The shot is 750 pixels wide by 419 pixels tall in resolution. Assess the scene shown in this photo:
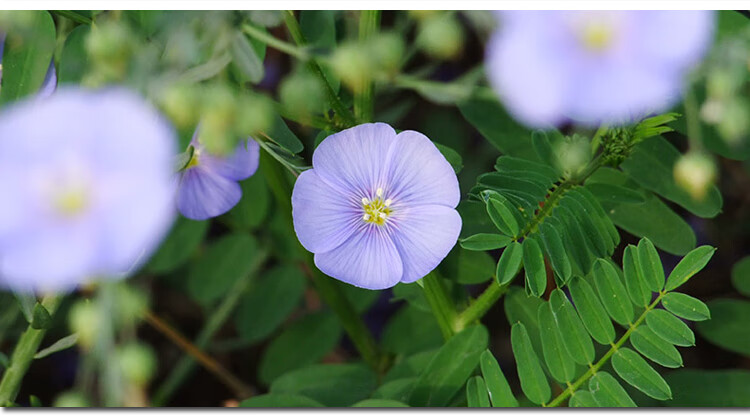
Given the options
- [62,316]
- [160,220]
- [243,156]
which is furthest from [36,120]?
[62,316]

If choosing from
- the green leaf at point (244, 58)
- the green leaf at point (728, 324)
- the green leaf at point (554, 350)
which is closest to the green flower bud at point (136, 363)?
the green leaf at point (244, 58)

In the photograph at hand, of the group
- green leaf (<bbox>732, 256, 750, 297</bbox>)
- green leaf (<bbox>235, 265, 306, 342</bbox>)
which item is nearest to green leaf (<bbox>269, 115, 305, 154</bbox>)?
green leaf (<bbox>235, 265, 306, 342</bbox>)

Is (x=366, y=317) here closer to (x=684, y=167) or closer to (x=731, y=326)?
(x=731, y=326)

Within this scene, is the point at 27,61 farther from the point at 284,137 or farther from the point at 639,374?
the point at 639,374

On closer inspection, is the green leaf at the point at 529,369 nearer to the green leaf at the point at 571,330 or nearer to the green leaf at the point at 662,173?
the green leaf at the point at 571,330

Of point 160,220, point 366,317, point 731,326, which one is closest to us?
point 160,220

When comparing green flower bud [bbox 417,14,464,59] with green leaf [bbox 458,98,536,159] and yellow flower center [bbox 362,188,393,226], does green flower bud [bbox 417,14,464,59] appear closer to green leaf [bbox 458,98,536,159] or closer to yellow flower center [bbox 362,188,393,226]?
yellow flower center [bbox 362,188,393,226]
